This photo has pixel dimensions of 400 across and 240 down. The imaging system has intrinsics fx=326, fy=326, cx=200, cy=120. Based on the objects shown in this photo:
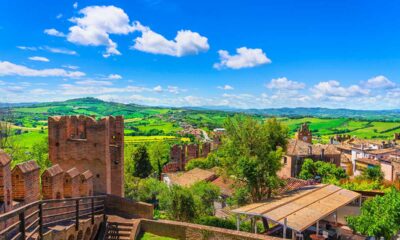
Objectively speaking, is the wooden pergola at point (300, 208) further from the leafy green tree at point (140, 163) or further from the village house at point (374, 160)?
the leafy green tree at point (140, 163)

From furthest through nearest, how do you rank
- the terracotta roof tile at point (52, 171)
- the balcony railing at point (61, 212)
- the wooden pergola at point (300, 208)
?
the wooden pergola at point (300, 208), the terracotta roof tile at point (52, 171), the balcony railing at point (61, 212)

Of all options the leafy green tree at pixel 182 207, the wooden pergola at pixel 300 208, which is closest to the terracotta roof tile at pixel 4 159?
the wooden pergola at pixel 300 208

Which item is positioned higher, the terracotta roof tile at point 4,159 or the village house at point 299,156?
the terracotta roof tile at point 4,159

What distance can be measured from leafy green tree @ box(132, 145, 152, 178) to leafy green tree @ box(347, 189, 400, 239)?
46.8 meters

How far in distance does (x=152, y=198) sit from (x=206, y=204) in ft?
35.1

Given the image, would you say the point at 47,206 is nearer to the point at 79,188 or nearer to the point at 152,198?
the point at 79,188

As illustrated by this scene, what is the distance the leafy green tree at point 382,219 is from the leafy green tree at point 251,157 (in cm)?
683

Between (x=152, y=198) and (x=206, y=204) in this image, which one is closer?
(x=206, y=204)

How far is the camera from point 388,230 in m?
14.4

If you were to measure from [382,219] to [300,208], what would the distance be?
12.7 ft

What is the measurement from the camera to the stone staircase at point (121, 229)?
536 inches

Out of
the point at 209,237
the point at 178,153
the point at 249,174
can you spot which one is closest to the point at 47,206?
the point at 209,237

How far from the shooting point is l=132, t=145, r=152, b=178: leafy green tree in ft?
192

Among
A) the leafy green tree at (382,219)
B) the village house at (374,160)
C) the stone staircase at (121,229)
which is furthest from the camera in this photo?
the village house at (374,160)
